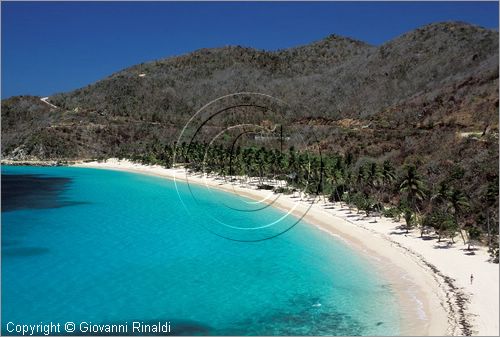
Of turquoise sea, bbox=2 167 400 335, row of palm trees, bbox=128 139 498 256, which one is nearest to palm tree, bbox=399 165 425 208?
row of palm trees, bbox=128 139 498 256

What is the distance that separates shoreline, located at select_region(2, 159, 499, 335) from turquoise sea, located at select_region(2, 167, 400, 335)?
1.35 metres

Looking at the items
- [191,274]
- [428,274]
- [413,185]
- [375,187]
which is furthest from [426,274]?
[375,187]

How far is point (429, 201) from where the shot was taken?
57125mm

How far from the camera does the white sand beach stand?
2767 centimetres

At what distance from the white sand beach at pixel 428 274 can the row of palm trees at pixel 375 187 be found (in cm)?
206

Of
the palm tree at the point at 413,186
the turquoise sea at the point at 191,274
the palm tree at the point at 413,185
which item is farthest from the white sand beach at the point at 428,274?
the palm tree at the point at 413,185

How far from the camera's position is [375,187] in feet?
229

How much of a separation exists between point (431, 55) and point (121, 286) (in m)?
182

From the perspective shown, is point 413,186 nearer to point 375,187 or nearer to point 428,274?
point 375,187

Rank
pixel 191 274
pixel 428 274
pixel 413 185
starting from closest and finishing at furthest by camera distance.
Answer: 1. pixel 428 274
2. pixel 191 274
3. pixel 413 185

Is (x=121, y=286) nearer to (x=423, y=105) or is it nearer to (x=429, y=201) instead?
(x=429, y=201)

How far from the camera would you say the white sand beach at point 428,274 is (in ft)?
90.8

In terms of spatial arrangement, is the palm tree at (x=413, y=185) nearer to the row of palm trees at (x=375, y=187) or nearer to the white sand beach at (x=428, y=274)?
the row of palm trees at (x=375, y=187)

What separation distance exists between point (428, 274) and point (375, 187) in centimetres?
3395
